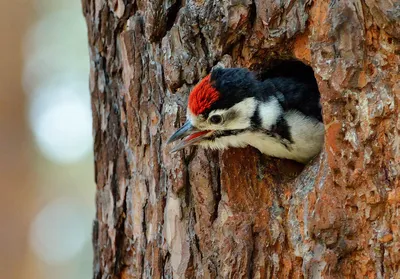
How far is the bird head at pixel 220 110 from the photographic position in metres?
2.40

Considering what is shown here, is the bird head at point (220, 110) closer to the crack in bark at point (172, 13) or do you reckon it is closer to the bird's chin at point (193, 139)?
the bird's chin at point (193, 139)

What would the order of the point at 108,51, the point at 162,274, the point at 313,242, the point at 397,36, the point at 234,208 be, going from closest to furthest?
the point at 397,36, the point at 313,242, the point at 234,208, the point at 162,274, the point at 108,51

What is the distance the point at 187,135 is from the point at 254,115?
0.37 meters

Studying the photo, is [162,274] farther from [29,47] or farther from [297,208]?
[29,47]

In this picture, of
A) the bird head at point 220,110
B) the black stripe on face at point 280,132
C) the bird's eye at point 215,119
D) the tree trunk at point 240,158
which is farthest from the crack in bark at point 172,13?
the black stripe on face at point 280,132

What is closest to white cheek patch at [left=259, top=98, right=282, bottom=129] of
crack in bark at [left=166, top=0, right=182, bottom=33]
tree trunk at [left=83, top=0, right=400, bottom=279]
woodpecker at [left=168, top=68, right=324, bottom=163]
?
woodpecker at [left=168, top=68, right=324, bottom=163]

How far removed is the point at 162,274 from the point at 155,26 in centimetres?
125

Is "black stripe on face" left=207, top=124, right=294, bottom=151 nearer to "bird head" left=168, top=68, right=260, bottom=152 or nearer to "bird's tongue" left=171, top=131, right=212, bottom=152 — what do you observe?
"bird head" left=168, top=68, right=260, bottom=152

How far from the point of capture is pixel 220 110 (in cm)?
250

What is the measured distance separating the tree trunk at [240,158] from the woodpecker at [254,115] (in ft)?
→ 0.28

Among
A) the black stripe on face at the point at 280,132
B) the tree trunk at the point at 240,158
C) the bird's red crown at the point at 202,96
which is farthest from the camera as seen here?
the black stripe on face at the point at 280,132

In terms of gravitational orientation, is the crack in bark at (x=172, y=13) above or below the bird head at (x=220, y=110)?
above

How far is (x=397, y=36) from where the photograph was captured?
6.57ft

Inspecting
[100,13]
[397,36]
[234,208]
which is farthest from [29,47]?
[397,36]
